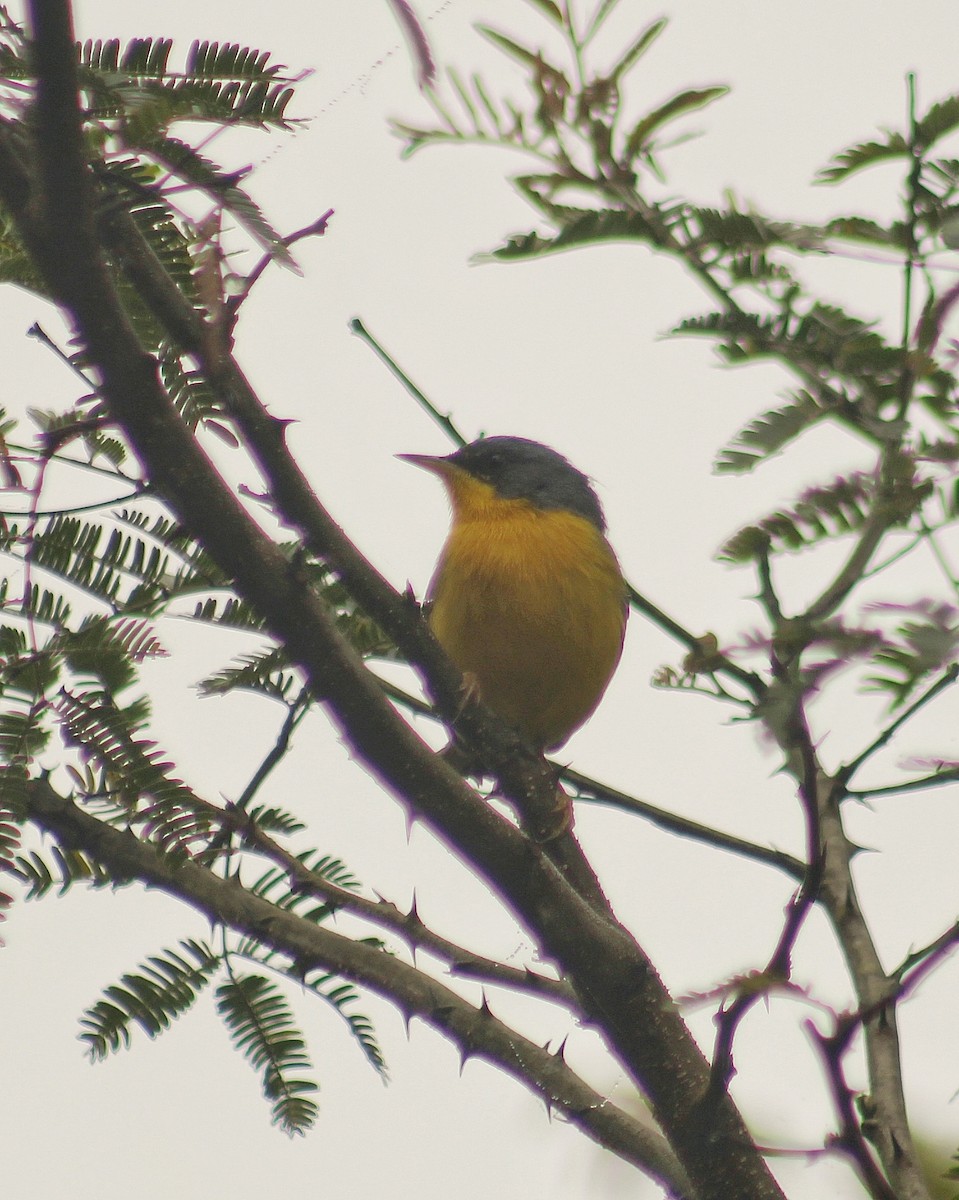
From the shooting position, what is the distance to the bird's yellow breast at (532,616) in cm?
623

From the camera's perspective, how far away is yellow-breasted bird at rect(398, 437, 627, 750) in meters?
6.23

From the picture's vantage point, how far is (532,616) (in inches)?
245

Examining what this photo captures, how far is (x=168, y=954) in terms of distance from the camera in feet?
12.8

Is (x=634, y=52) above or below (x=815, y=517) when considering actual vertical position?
above

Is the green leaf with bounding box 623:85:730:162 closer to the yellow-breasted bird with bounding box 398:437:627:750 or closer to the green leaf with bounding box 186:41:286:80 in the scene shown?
the green leaf with bounding box 186:41:286:80

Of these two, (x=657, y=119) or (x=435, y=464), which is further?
(x=435, y=464)

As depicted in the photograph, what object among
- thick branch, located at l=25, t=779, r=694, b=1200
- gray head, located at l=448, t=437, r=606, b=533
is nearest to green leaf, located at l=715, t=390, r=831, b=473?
thick branch, located at l=25, t=779, r=694, b=1200

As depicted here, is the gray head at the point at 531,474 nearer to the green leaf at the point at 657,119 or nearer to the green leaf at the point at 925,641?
the green leaf at the point at 657,119

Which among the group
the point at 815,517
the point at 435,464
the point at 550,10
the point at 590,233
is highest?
the point at 435,464

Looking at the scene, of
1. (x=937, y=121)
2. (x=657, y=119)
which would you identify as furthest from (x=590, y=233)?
(x=937, y=121)

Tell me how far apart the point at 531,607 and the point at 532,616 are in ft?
0.13

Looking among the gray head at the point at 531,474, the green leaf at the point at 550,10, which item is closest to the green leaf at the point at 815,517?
the green leaf at the point at 550,10

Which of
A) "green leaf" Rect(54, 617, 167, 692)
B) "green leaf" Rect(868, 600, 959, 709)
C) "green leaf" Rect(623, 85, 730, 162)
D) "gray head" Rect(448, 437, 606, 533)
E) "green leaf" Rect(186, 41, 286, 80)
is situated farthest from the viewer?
"gray head" Rect(448, 437, 606, 533)

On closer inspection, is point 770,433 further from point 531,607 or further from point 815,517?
point 531,607
